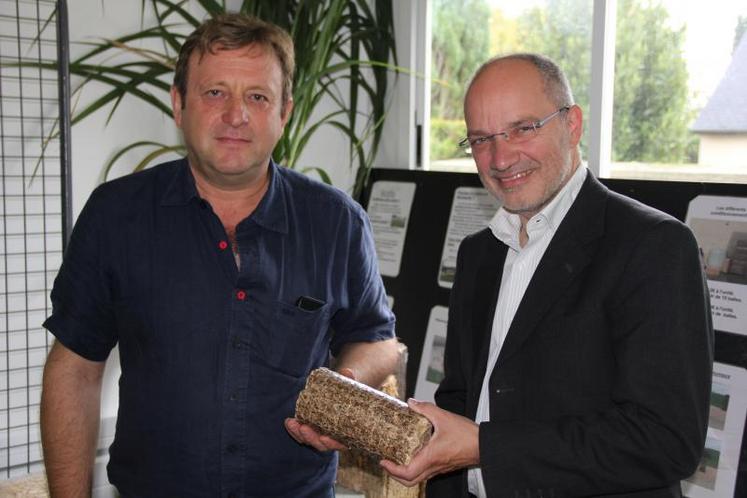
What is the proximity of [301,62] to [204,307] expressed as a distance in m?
1.59

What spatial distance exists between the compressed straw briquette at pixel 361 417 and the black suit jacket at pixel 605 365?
0.41 ft

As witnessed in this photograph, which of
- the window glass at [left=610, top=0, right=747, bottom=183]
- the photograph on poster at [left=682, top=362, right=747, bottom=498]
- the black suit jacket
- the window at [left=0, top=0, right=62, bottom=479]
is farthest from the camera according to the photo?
the window at [left=0, top=0, right=62, bottom=479]

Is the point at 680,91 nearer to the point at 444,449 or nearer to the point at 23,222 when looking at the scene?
the point at 444,449

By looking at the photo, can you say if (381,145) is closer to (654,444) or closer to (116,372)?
(116,372)

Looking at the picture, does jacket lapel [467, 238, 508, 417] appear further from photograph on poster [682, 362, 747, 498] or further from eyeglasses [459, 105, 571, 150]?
photograph on poster [682, 362, 747, 498]

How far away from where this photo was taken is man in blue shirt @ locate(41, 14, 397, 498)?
1529mm

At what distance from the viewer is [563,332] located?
129cm

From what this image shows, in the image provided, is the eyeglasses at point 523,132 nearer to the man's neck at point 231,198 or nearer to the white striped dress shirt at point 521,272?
the white striped dress shirt at point 521,272

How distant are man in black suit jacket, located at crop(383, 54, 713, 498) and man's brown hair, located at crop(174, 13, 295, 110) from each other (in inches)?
17.3

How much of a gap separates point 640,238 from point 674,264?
67 millimetres

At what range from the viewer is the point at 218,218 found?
1602 mm

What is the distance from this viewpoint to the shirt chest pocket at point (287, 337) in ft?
5.14

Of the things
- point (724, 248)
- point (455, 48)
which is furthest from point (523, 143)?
point (455, 48)

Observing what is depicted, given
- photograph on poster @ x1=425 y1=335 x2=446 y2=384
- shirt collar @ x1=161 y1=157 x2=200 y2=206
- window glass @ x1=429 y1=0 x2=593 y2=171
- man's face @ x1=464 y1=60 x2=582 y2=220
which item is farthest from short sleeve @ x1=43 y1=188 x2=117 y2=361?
photograph on poster @ x1=425 y1=335 x2=446 y2=384
